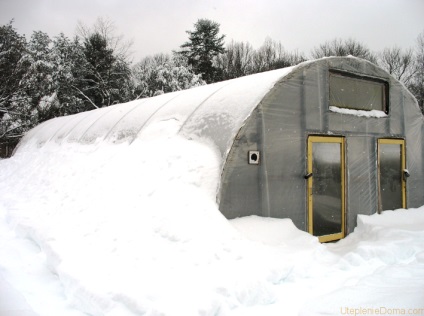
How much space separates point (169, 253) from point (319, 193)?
287 cm

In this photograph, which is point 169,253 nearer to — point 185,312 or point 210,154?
point 185,312

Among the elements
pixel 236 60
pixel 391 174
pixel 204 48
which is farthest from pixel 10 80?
pixel 236 60

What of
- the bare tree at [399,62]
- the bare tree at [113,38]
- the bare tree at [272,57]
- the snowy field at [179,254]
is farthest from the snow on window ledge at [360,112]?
the bare tree at [399,62]

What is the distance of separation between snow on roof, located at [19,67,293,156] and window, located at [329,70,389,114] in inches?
43.8

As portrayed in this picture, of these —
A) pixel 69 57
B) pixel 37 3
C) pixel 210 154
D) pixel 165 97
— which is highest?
pixel 69 57

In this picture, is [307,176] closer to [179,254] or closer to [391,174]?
[391,174]

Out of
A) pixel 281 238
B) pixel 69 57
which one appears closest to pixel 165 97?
pixel 281 238

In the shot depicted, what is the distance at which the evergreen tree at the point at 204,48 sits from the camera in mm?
25594

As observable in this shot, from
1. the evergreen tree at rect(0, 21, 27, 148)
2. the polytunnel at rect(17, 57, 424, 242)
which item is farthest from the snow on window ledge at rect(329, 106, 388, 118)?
the evergreen tree at rect(0, 21, 27, 148)

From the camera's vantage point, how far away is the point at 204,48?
25766mm

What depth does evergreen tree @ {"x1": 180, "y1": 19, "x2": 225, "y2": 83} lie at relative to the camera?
84.0ft

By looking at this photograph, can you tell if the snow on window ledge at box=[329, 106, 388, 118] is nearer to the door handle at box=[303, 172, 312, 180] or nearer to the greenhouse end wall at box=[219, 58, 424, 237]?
the greenhouse end wall at box=[219, 58, 424, 237]

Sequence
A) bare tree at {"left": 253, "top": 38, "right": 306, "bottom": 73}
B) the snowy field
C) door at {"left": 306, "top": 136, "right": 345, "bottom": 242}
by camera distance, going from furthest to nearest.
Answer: bare tree at {"left": 253, "top": 38, "right": 306, "bottom": 73} < door at {"left": 306, "top": 136, "right": 345, "bottom": 242} < the snowy field

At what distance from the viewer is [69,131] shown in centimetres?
951
